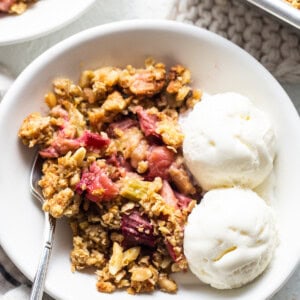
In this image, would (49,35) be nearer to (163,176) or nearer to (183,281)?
(163,176)

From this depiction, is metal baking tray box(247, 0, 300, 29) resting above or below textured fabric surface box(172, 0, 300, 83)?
above

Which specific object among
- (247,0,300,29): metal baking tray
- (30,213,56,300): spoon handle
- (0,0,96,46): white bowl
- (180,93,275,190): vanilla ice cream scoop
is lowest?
(30,213,56,300): spoon handle

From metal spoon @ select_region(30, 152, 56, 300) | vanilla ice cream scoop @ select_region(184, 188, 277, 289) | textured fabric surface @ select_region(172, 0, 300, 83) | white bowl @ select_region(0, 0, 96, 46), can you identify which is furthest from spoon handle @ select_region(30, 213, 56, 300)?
textured fabric surface @ select_region(172, 0, 300, 83)

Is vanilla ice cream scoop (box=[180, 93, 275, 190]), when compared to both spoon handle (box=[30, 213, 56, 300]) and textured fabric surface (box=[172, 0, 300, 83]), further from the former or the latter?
spoon handle (box=[30, 213, 56, 300])

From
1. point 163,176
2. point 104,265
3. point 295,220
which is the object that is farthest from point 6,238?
point 295,220

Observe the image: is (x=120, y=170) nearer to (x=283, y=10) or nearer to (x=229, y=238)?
(x=229, y=238)
